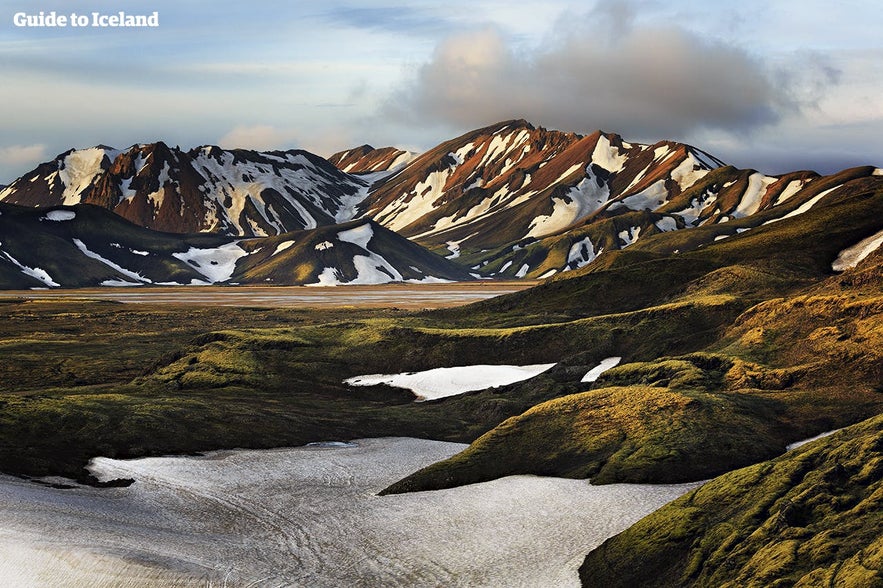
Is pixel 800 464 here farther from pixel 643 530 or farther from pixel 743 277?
pixel 743 277

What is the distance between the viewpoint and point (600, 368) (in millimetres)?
88688

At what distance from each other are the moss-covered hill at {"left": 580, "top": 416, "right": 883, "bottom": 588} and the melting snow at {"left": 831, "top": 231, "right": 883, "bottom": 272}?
276ft

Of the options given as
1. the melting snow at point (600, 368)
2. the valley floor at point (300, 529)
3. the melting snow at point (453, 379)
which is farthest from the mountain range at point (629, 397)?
the valley floor at point (300, 529)

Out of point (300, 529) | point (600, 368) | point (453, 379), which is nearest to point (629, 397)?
point (300, 529)

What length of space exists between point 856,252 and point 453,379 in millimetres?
63420

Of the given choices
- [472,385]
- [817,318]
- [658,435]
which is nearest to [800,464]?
[658,435]

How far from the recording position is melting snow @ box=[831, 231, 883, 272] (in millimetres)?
114812

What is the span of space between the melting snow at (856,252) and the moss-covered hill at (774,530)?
Result: 84.1 meters

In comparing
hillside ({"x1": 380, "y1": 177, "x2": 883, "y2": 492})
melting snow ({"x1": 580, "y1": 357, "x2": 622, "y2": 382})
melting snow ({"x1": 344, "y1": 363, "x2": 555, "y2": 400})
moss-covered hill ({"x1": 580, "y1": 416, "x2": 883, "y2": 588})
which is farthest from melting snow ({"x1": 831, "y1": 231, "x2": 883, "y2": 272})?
moss-covered hill ({"x1": 580, "y1": 416, "x2": 883, "y2": 588})

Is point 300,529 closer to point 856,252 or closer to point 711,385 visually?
point 711,385

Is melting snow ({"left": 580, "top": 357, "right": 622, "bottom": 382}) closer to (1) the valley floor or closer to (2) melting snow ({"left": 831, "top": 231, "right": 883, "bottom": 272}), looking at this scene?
(1) the valley floor

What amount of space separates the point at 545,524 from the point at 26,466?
32310mm

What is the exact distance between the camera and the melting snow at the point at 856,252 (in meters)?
115

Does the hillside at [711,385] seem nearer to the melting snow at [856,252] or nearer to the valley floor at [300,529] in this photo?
the melting snow at [856,252]
